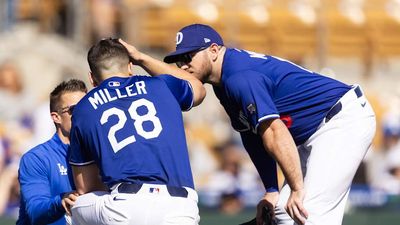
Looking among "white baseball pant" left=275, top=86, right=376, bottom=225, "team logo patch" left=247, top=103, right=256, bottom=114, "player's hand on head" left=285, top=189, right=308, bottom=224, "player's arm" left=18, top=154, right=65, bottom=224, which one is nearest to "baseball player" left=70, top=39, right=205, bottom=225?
"player's arm" left=18, top=154, right=65, bottom=224

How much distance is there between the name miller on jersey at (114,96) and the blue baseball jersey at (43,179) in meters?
0.70

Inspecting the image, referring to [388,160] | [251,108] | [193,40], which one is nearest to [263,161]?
[251,108]

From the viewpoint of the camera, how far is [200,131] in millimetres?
13727

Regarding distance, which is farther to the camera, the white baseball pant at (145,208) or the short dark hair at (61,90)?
the short dark hair at (61,90)

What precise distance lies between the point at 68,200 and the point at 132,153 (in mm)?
503

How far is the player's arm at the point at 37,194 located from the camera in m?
6.24

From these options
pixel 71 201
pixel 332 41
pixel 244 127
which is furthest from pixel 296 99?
pixel 332 41

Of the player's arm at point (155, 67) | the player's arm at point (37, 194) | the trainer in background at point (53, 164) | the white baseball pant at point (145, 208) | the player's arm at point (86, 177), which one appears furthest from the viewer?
the trainer in background at point (53, 164)

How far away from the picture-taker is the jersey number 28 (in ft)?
19.2

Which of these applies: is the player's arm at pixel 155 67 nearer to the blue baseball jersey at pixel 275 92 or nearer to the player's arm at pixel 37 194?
the blue baseball jersey at pixel 275 92

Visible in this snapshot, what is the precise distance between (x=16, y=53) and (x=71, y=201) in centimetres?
825

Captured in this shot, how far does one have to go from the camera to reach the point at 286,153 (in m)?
6.28

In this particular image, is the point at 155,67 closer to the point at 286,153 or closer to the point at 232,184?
the point at 286,153

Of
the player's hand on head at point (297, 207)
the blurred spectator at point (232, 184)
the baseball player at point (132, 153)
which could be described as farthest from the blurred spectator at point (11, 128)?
the baseball player at point (132, 153)
